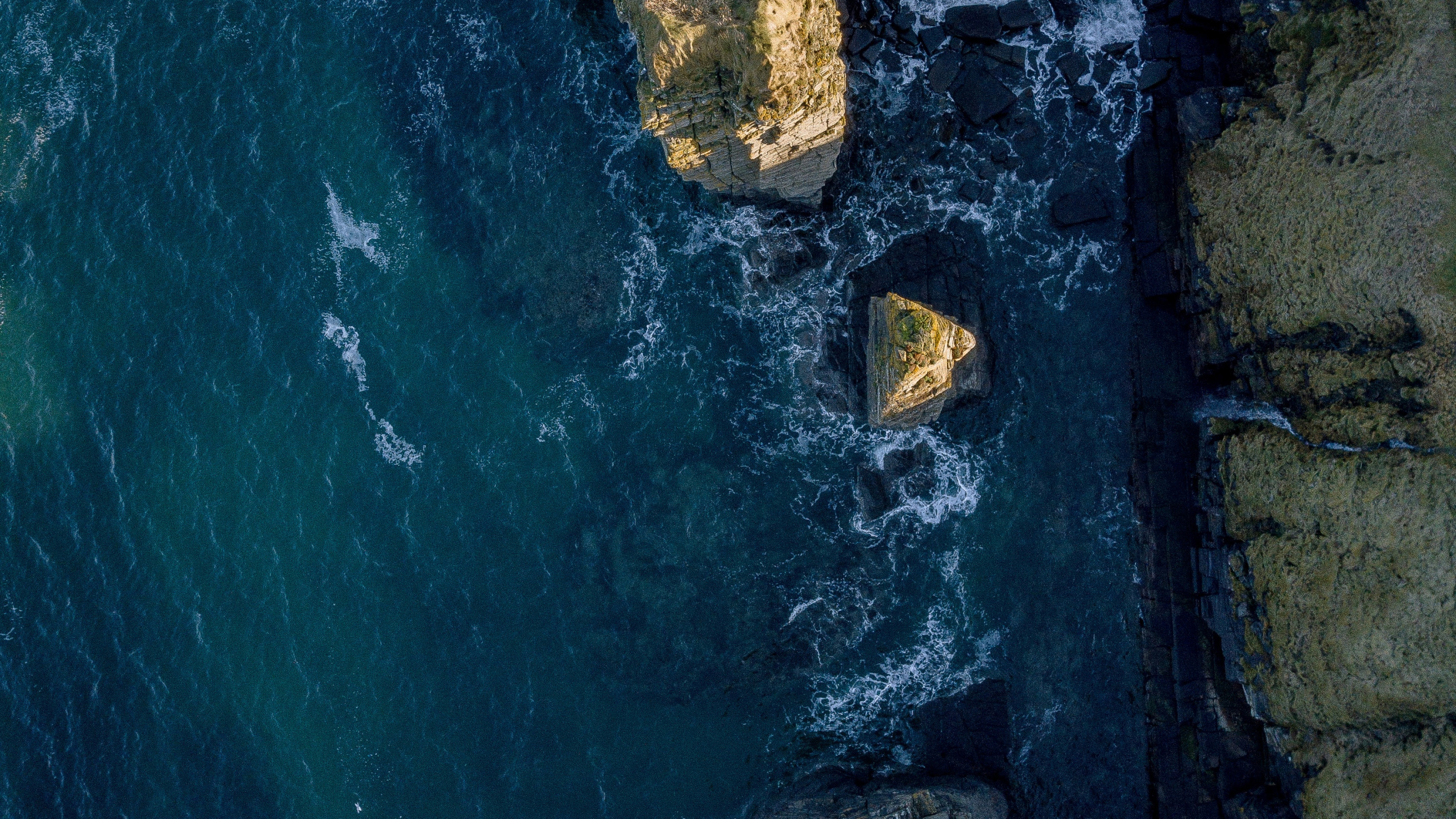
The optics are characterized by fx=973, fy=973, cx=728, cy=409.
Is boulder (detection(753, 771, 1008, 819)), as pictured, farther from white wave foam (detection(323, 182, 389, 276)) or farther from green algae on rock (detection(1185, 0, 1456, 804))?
white wave foam (detection(323, 182, 389, 276))

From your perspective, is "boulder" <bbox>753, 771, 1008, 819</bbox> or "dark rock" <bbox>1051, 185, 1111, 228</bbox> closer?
"boulder" <bbox>753, 771, 1008, 819</bbox>

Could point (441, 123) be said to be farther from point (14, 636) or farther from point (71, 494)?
point (14, 636)

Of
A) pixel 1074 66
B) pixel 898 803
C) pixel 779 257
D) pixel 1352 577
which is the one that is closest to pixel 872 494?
pixel 779 257

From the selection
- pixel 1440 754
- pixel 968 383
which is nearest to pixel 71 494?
pixel 968 383

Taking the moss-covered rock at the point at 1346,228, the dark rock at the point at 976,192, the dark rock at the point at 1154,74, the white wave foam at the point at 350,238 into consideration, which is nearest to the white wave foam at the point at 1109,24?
the dark rock at the point at 1154,74

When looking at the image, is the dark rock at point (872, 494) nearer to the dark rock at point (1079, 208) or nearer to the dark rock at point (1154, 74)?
the dark rock at point (1079, 208)

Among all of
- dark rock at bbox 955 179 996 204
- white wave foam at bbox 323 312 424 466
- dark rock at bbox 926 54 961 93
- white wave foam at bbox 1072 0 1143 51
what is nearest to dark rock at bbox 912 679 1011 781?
dark rock at bbox 955 179 996 204

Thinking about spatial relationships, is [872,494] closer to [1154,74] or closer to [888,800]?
[888,800]
